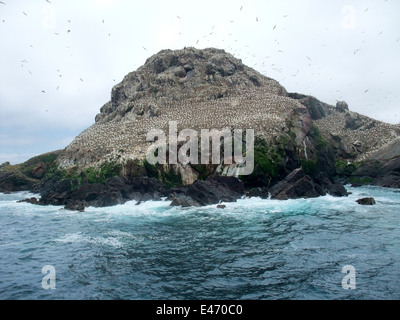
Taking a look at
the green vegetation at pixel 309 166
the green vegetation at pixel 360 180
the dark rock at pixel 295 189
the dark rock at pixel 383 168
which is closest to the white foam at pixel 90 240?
the dark rock at pixel 295 189

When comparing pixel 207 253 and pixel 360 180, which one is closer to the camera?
pixel 207 253

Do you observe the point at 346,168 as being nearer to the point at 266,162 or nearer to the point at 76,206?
the point at 266,162

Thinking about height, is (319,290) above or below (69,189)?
below

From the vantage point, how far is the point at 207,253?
18984 mm

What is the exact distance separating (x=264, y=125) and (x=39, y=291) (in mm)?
39764

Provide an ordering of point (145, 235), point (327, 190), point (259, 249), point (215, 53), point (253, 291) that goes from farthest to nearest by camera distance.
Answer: point (215, 53) → point (327, 190) → point (145, 235) → point (259, 249) → point (253, 291)

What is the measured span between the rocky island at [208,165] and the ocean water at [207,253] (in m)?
7.83

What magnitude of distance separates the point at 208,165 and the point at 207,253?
25096 millimetres

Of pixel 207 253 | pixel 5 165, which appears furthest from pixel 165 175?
pixel 5 165

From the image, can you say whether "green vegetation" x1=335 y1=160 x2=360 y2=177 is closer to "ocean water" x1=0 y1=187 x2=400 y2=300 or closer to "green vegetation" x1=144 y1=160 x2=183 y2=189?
"ocean water" x1=0 y1=187 x2=400 y2=300

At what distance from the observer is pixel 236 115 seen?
54.3m

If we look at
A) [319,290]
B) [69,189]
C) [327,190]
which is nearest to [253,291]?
[319,290]
